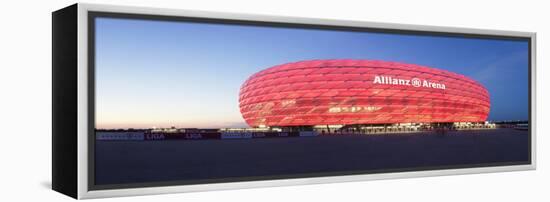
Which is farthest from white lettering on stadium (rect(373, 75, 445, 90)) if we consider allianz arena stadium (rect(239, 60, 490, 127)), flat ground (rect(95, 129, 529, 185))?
flat ground (rect(95, 129, 529, 185))

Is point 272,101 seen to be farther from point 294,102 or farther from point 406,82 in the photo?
point 406,82

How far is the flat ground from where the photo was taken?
35.2 feet

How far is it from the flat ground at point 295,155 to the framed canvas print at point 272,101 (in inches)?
0.8

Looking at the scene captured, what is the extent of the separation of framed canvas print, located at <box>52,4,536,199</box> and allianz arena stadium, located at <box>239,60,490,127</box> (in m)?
0.03

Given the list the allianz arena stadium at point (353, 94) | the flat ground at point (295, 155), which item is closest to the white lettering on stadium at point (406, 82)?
the allianz arena stadium at point (353, 94)

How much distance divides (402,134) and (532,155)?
2.87m

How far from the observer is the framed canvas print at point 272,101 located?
409 inches

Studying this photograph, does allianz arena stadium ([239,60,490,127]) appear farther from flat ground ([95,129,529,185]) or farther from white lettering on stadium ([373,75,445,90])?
flat ground ([95,129,529,185])

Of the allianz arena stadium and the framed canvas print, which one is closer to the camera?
the framed canvas print

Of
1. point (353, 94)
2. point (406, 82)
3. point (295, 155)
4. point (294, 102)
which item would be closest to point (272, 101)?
point (294, 102)

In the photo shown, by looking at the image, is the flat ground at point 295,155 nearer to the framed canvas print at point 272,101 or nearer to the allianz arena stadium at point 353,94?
the framed canvas print at point 272,101

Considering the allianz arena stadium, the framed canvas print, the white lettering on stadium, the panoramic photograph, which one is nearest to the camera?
the framed canvas print

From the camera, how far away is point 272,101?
43.6 feet

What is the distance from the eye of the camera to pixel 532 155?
1421 cm
